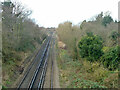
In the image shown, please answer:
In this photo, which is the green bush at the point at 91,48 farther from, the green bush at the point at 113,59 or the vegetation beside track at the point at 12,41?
the vegetation beside track at the point at 12,41

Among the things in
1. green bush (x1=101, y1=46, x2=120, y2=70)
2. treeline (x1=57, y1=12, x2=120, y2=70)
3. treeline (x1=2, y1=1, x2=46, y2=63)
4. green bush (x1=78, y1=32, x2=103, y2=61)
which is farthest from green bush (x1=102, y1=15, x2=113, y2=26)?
green bush (x1=101, y1=46, x2=120, y2=70)

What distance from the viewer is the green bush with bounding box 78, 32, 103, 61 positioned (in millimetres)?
15078

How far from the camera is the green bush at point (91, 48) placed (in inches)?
594

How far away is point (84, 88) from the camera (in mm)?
10094

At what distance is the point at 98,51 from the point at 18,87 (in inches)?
374

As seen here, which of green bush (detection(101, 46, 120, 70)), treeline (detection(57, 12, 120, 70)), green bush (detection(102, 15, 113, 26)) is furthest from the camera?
green bush (detection(102, 15, 113, 26))

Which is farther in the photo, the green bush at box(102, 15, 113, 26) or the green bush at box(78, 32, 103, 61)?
the green bush at box(102, 15, 113, 26)

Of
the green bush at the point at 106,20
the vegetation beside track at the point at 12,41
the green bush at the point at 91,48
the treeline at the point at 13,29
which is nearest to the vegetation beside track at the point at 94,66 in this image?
the green bush at the point at 91,48

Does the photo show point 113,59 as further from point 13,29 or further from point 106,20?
point 106,20

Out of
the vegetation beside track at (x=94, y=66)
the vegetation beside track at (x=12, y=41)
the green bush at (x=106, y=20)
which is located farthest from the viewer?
the green bush at (x=106, y=20)

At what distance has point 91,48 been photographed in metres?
15.6

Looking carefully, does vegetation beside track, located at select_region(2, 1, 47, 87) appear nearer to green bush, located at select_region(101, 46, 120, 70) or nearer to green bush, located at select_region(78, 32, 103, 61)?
green bush, located at select_region(78, 32, 103, 61)

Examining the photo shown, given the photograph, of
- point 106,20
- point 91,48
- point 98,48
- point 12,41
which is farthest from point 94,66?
point 106,20

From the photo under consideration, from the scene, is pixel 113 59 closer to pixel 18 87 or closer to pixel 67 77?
pixel 67 77
